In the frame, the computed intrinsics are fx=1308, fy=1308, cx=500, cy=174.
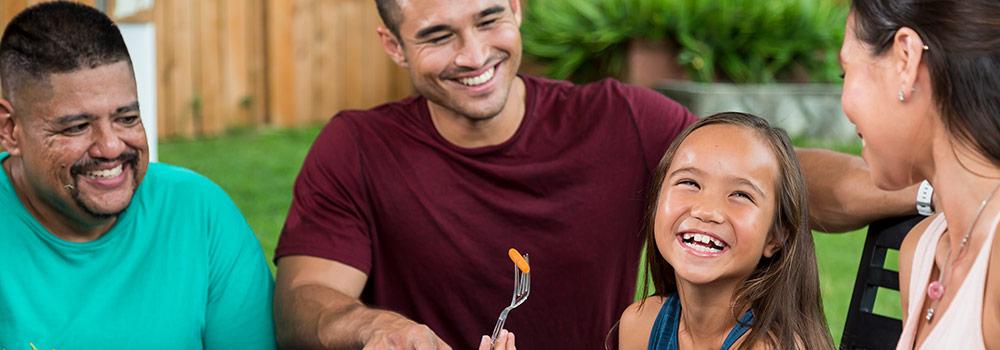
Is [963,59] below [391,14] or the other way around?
the other way around

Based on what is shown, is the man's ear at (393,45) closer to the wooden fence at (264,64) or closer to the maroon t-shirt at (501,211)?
the maroon t-shirt at (501,211)

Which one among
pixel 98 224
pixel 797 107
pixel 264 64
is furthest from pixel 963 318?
pixel 264 64

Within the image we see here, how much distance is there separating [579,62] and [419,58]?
6335 mm

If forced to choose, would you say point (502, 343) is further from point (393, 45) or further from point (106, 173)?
point (393, 45)

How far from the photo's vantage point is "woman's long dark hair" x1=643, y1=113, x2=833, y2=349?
2.30m

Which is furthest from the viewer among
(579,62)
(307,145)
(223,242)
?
(579,62)

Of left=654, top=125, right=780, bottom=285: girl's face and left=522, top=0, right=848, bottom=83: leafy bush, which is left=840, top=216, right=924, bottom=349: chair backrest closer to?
left=654, top=125, right=780, bottom=285: girl's face

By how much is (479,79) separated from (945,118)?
4.07 ft

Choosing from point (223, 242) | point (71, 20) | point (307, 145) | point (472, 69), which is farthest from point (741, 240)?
point (307, 145)

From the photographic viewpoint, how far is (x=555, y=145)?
3.00 m

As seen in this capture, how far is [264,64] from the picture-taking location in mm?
9125

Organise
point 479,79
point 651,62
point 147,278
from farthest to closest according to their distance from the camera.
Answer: point 651,62 → point 479,79 → point 147,278

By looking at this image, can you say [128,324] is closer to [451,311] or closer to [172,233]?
[172,233]

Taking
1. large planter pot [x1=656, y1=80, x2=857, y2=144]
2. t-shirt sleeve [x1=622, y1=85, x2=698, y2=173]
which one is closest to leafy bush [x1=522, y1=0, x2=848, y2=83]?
large planter pot [x1=656, y1=80, x2=857, y2=144]
